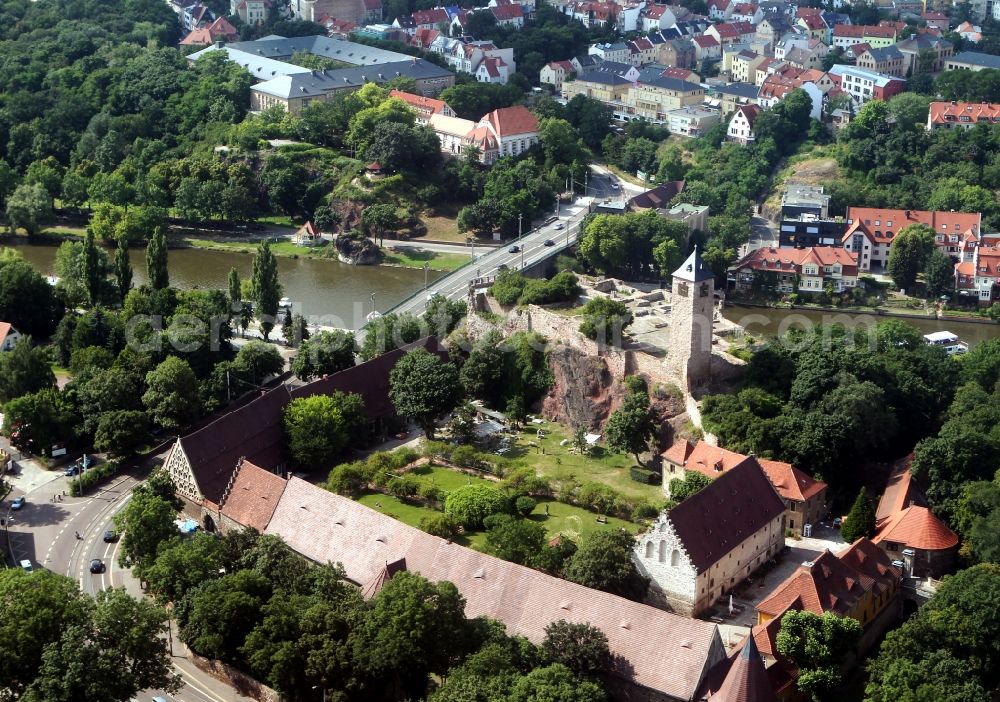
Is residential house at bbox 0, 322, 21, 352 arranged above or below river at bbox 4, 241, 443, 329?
above

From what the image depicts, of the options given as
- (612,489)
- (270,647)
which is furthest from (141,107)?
(270,647)

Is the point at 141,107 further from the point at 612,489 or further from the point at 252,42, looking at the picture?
the point at 612,489

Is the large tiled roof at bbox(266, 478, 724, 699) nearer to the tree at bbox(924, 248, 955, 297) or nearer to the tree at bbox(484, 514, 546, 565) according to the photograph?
the tree at bbox(484, 514, 546, 565)

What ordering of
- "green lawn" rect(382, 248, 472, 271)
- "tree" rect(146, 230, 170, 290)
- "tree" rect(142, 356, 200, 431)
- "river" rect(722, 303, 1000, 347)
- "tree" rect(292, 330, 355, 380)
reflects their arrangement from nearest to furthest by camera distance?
"tree" rect(142, 356, 200, 431) < "tree" rect(292, 330, 355, 380) < "tree" rect(146, 230, 170, 290) < "river" rect(722, 303, 1000, 347) < "green lawn" rect(382, 248, 472, 271)

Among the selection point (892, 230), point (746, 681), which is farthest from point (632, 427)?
point (892, 230)

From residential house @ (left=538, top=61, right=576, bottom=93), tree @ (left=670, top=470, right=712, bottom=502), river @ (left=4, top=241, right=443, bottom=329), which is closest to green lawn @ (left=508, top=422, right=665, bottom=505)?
tree @ (left=670, top=470, right=712, bottom=502)

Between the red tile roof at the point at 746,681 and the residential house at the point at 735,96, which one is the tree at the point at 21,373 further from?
the residential house at the point at 735,96

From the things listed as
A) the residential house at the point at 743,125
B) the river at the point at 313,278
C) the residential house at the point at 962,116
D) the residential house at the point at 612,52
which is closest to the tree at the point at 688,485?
the river at the point at 313,278
